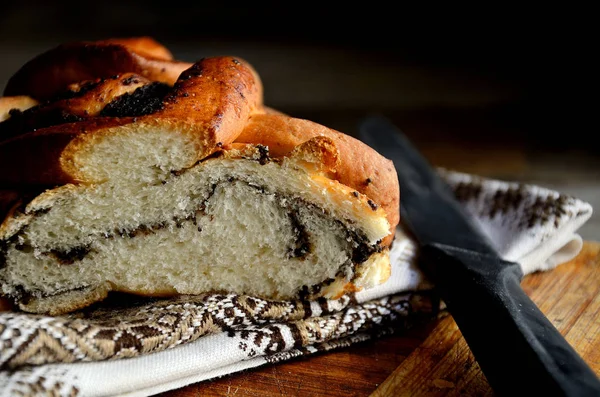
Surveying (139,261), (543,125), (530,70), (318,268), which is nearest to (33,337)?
(139,261)

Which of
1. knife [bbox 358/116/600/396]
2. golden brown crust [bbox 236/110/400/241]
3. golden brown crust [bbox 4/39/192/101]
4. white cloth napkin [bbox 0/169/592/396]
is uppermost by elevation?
Answer: golden brown crust [bbox 4/39/192/101]

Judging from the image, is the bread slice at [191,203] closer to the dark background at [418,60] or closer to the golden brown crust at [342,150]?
the golden brown crust at [342,150]

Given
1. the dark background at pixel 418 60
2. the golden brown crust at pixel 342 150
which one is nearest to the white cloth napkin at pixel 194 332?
the golden brown crust at pixel 342 150

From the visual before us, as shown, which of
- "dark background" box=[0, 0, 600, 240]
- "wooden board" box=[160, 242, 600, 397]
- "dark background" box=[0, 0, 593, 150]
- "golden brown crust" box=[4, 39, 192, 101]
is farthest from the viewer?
"dark background" box=[0, 0, 593, 150]

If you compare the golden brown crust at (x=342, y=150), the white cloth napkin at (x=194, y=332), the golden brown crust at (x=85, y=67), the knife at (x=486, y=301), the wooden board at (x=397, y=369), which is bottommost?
the wooden board at (x=397, y=369)

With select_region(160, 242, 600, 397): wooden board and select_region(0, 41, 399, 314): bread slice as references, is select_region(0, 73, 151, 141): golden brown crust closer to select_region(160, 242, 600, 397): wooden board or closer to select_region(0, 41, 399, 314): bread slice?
select_region(0, 41, 399, 314): bread slice

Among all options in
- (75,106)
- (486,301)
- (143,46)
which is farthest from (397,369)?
(143,46)

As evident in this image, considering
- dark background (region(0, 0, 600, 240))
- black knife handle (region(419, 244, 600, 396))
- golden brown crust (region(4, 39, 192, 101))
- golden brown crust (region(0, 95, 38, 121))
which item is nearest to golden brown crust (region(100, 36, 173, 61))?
golden brown crust (region(4, 39, 192, 101))
